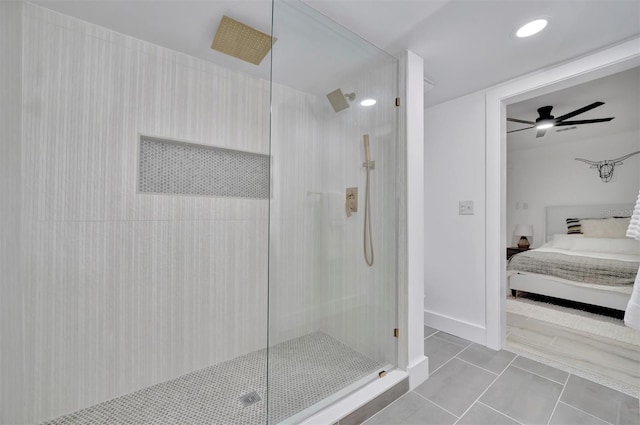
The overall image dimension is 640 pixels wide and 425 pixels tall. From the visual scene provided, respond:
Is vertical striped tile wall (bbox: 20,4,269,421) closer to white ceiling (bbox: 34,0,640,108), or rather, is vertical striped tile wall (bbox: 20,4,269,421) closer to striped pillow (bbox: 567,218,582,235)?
white ceiling (bbox: 34,0,640,108)

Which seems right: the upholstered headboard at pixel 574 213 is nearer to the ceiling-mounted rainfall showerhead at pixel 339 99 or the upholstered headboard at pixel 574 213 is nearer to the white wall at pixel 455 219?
the white wall at pixel 455 219

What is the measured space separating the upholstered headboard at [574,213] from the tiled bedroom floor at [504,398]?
3624mm

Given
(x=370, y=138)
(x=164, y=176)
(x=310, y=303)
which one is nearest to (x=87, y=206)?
(x=164, y=176)

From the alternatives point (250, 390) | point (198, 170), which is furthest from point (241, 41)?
point (250, 390)

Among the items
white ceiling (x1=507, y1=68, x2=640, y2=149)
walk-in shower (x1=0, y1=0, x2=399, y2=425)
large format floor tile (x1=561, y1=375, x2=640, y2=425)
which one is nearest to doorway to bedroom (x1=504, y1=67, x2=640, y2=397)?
white ceiling (x1=507, y1=68, x2=640, y2=149)

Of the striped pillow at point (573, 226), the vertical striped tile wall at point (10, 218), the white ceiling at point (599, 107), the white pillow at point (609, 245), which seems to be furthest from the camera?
the striped pillow at point (573, 226)

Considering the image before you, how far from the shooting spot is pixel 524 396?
1.65 m

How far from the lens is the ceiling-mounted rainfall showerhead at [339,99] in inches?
65.9

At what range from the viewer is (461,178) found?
2.45 meters

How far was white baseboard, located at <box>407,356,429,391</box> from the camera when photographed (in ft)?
5.65

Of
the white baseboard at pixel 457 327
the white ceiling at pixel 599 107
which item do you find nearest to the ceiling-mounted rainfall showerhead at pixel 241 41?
the white baseboard at pixel 457 327

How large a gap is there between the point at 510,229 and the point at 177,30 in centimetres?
615

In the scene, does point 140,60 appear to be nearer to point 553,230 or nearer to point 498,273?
point 498,273

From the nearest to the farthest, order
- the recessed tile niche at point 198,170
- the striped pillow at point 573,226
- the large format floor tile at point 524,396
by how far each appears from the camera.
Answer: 1. the large format floor tile at point 524,396
2. the recessed tile niche at point 198,170
3. the striped pillow at point 573,226
